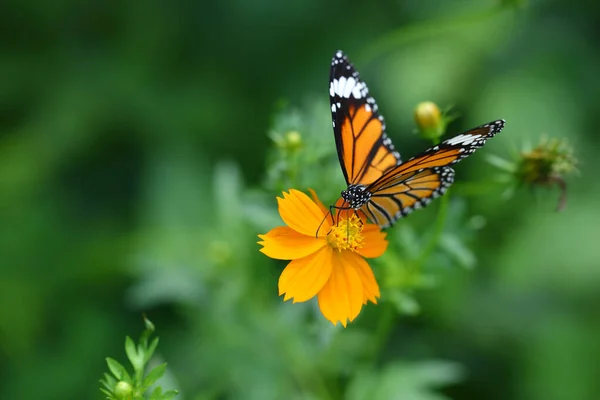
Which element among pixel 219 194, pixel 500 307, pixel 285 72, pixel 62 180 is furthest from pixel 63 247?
pixel 500 307

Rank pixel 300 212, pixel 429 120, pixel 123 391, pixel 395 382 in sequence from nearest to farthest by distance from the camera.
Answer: pixel 123 391 → pixel 300 212 → pixel 429 120 → pixel 395 382

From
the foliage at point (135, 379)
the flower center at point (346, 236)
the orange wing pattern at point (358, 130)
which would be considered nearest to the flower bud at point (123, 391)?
the foliage at point (135, 379)

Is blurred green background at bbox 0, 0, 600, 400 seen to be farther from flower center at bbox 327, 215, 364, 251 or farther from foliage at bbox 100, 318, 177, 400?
foliage at bbox 100, 318, 177, 400

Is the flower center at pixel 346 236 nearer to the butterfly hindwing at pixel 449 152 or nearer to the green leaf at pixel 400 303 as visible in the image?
the butterfly hindwing at pixel 449 152

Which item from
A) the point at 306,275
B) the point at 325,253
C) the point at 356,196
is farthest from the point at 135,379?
the point at 356,196

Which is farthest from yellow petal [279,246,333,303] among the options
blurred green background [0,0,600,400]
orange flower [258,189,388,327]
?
blurred green background [0,0,600,400]

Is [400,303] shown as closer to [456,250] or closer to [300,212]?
[456,250]
